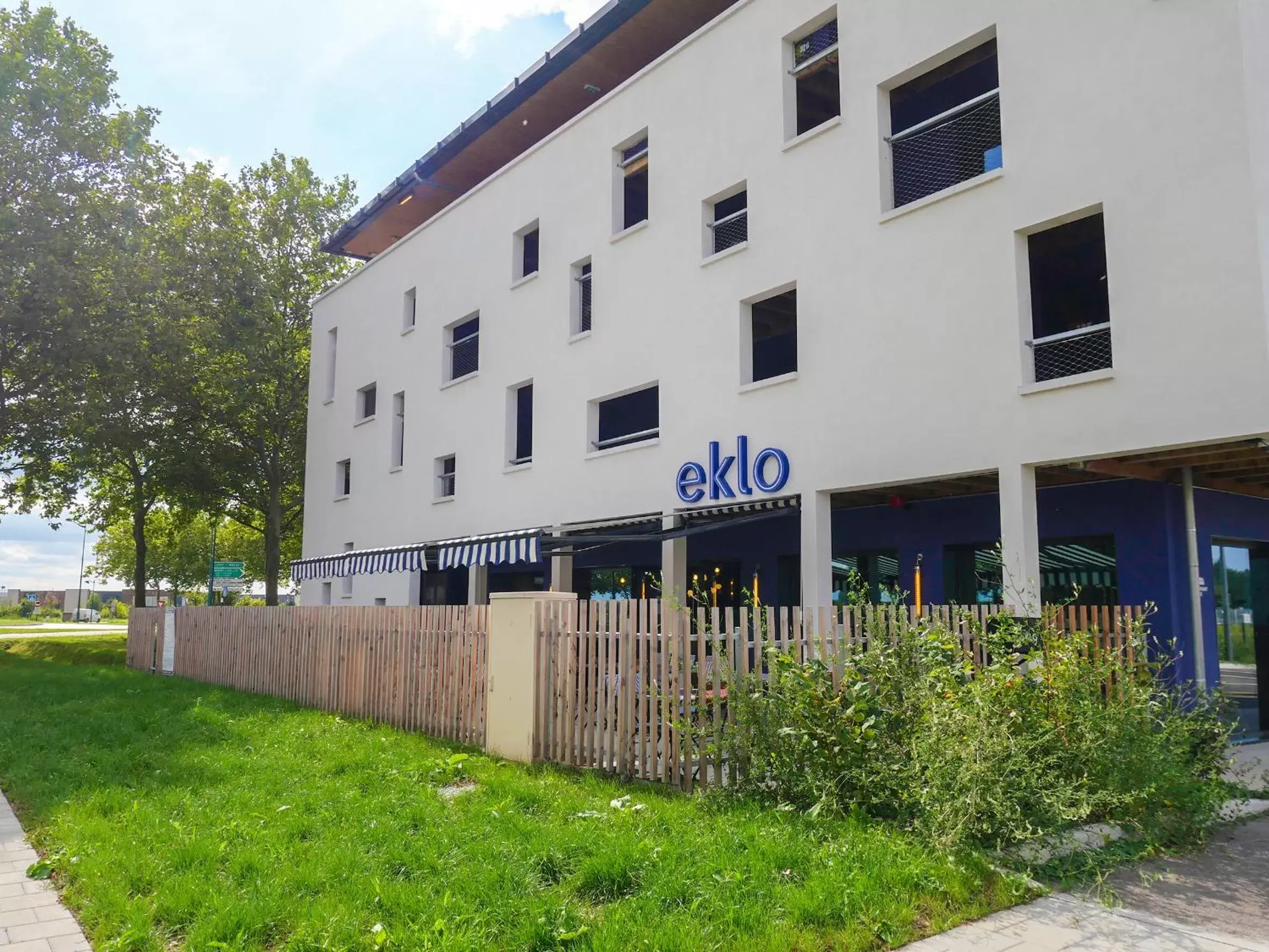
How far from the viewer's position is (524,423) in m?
19.8

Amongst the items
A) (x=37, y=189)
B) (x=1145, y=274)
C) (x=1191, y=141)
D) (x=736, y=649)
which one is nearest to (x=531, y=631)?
(x=736, y=649)

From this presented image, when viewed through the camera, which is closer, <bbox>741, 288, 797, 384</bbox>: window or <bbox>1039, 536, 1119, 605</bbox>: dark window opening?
<bbox>1039, 536, 1119, 605</bbox>: dark window opening

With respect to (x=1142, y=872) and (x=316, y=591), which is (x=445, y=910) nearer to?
(x=1142, y=872)

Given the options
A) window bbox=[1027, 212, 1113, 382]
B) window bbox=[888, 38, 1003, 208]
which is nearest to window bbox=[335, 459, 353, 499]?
window bbox=[888, 38, 1003, 208]

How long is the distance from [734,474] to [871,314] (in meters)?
3.08

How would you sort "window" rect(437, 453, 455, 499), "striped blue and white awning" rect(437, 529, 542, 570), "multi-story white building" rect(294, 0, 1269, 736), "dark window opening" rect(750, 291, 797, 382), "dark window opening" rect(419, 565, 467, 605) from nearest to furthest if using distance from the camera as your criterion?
"multi-story white building" rect(294, 0, 1269, 736) < "striped blue and white awning" rect(437, 529, 542, 570) < "dark window opening" rect(750, 291, 797, 382) < "window" rect(437, 453, 455, 499) < "dark window opening" rect(419, 565, 467, 605)

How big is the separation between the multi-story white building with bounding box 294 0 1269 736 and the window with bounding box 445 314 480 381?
0.09m

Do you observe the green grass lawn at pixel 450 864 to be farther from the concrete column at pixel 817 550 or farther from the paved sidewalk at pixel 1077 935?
the concrete column at pixel 817 550

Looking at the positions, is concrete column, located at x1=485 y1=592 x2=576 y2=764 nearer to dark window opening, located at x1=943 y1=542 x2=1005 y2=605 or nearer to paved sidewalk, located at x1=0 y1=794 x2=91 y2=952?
paved sidewalk, located at x1=0 y1=794 x2=91 y2=952

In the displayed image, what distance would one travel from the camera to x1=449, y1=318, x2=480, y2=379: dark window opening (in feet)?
68.8

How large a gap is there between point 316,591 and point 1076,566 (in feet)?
65.7

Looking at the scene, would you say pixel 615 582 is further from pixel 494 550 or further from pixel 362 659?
pixel 362 659

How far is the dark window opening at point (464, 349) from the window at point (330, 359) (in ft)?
22.9

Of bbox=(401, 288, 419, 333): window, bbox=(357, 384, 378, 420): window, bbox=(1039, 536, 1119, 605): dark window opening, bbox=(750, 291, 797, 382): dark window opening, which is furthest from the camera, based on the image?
bbox=(357, 384, 378, 420): window
